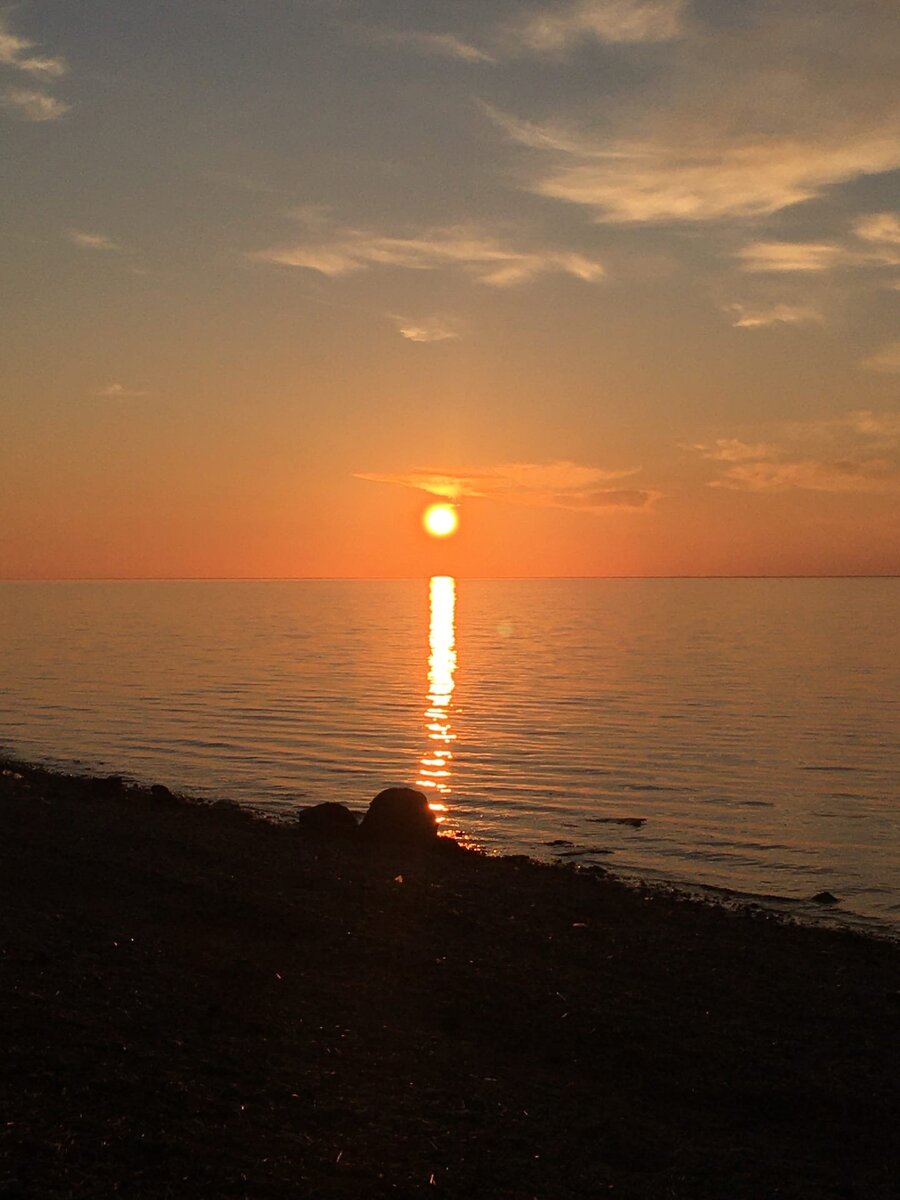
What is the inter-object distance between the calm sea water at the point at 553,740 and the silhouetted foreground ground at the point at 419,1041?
22.3 feet

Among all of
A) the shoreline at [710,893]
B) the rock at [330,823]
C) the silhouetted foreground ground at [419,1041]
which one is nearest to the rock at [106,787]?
the shoreline at [710,893]

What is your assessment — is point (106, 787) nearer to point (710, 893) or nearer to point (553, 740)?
point (710, 893)

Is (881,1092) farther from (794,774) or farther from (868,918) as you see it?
(794,774)

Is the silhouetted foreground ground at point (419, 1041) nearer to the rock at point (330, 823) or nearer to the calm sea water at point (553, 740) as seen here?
the rock at point (330, 823)

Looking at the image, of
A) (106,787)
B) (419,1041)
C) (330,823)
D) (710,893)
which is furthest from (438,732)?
(419,1041)

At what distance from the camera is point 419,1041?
38.4ft

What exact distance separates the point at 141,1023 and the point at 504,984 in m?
4.99

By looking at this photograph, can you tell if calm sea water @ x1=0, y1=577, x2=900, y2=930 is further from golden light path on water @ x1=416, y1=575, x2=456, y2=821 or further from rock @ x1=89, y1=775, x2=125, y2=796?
rock @ x1=89, y1=775, x2=125, y2=796

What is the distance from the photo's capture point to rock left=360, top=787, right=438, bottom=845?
2389cm

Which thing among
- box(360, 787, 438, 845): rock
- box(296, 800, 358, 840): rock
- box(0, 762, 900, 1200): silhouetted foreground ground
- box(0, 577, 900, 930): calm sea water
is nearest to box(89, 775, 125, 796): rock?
box(0, 577, 900, 930): calm sea water

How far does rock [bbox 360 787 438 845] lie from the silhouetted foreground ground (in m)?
3.99

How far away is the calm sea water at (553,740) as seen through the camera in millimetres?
26719

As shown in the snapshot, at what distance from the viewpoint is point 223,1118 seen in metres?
9.14

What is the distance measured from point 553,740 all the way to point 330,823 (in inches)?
841
